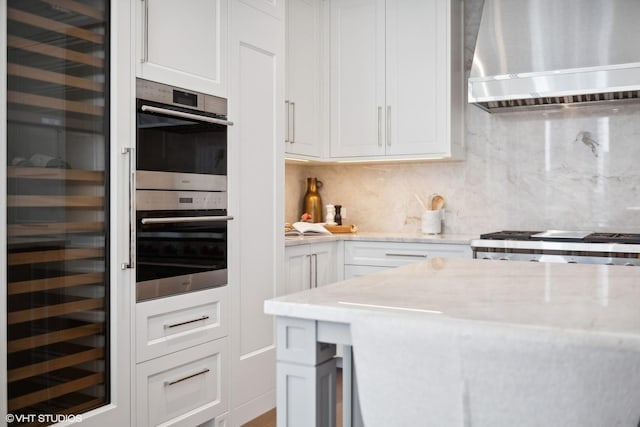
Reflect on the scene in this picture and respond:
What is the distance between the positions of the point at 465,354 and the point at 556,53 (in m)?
2.86

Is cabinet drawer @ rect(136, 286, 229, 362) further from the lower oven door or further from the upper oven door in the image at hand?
the upper oven door

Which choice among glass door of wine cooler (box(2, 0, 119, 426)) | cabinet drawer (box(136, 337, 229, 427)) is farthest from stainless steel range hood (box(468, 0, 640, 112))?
glass door of wine cooler (box(2, 0, 119, 426))

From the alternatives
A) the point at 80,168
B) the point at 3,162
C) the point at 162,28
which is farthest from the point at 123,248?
the point at 162,28

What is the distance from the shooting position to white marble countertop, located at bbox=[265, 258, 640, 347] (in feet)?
3.79

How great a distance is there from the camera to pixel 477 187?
411cm

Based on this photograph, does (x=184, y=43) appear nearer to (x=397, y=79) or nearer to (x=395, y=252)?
(x=397, y=79)

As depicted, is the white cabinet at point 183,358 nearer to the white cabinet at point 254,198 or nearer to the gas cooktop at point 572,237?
the white cabinet at point 254,198

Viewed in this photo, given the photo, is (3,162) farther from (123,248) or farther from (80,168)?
(123,248)

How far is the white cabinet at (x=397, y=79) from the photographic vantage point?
12.5 feet

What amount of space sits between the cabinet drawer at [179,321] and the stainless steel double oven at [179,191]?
43mm

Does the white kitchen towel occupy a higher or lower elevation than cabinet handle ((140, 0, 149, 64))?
lower

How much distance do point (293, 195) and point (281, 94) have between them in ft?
4.12

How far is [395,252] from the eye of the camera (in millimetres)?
3785

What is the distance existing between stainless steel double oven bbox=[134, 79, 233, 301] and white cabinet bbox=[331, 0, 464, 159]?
4.64 ft
